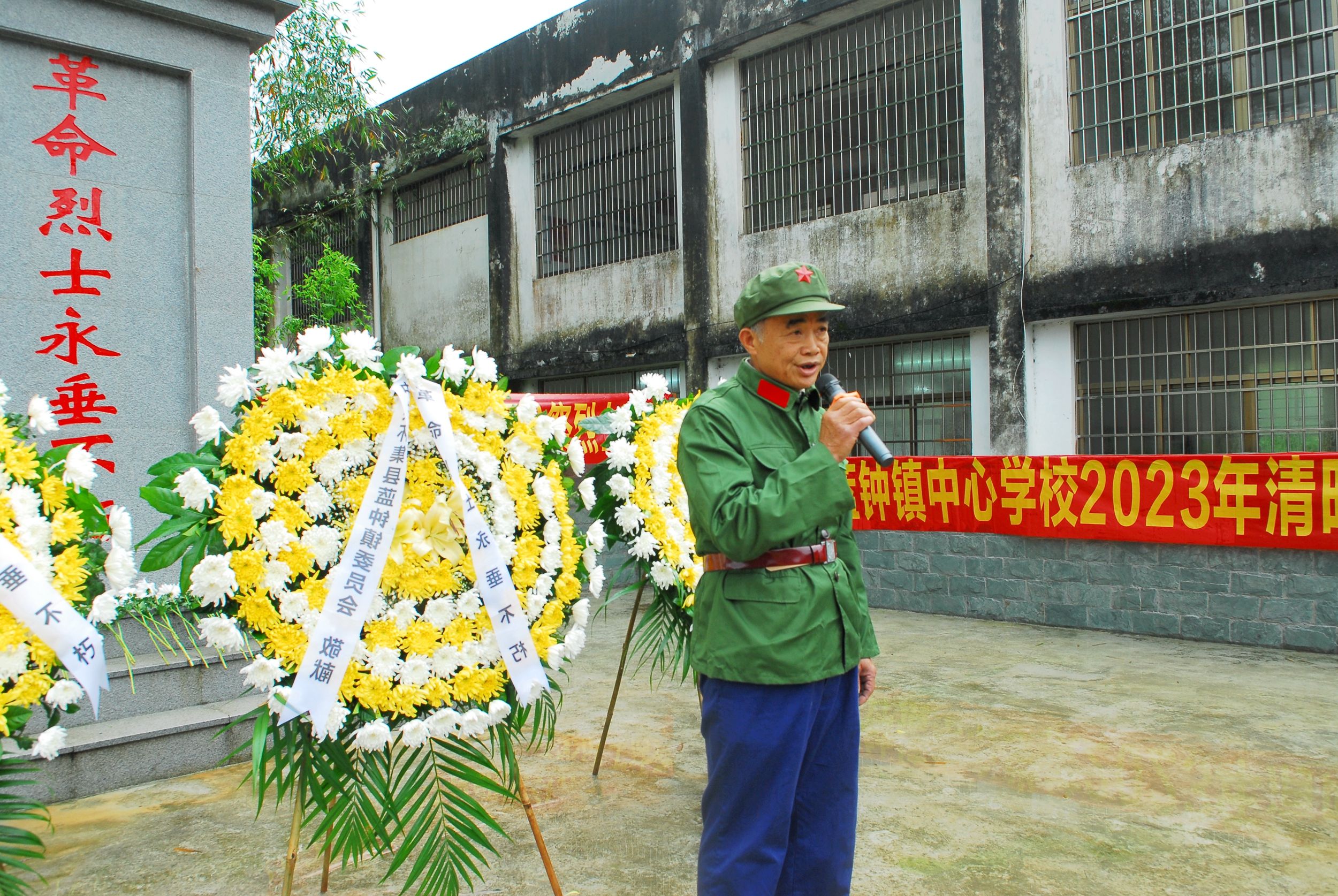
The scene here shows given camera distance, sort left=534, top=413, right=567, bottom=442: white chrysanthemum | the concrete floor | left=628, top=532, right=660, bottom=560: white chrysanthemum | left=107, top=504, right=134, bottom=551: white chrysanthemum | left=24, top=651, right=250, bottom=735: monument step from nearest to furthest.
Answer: left=107, top=504, right=134, bottom=551: white chrysanthemum → left=534, top=413, right=567, bottom=442: white chrysanthemum → the concrete floor → left=628, top=532, right=660, bottom=560: white chrysanthemum → left=24, top=651, right=250, bottom=735: monument step

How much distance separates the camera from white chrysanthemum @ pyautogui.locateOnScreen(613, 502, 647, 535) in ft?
11.2

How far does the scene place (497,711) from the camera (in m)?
2.56

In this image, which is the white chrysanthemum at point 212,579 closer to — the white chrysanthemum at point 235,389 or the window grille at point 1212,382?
the white chrysanthemum at point 235,389

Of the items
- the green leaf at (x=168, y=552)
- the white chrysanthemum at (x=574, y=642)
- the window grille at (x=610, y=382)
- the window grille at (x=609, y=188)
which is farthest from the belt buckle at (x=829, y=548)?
the window grille at (x=609, y=188)

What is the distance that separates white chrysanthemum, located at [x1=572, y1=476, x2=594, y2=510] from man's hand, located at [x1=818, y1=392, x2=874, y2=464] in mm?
1241

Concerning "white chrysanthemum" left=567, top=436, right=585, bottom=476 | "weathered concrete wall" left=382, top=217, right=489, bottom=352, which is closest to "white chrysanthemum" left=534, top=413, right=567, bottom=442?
"white chrysanthemum" left=567, top=436, right=585, bottom=476

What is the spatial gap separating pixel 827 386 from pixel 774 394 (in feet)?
0.50

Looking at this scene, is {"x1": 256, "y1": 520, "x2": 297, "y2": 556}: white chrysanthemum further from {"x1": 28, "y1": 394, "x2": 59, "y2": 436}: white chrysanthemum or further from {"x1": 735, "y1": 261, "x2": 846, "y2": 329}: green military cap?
{"x1": 735, "y1": 261, "x2": 846, "y2": 329}: green military cap

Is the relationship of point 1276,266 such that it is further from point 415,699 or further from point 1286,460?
point 415,699

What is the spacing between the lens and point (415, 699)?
2.46 m

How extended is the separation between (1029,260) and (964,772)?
4.59 metres

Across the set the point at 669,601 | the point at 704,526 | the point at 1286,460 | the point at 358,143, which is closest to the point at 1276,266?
the point at 1286,460

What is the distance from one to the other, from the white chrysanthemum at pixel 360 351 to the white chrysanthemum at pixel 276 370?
13cm

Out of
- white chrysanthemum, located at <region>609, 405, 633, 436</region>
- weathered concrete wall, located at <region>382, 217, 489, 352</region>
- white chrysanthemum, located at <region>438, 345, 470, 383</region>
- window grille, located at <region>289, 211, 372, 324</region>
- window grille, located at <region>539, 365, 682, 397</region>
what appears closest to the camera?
white chrysanthemum, located at <region>438, 345, 470, 383</region>
